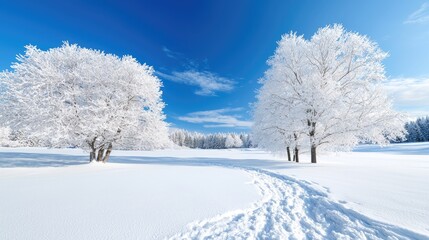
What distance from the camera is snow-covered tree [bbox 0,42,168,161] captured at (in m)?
15.0

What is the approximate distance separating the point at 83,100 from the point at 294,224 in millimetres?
18513

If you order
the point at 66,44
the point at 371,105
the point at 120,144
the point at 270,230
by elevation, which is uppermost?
the point at 66,44

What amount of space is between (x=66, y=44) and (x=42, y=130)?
7.63 metres

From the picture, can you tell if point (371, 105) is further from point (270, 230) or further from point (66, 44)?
point (66, 44)

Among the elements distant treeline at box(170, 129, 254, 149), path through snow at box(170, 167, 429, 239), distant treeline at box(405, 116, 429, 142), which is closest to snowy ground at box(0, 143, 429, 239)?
path through snow at box(170, 167, 429, 239)

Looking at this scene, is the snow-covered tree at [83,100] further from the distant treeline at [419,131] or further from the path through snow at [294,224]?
the distant treeline at [419,131]

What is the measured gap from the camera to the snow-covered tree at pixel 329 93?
14953 millimetres

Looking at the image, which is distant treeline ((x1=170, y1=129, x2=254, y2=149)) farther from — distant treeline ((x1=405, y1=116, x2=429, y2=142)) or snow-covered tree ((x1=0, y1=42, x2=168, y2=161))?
snow-covered tree ((x1=0, y1=42, x2=168, y2=161))

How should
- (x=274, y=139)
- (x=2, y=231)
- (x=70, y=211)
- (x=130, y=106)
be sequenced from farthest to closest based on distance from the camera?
1. (x=274, y=139)
2. (x=130, y=106)
3. (x=70, y=211)
4. (x=2, y=231)

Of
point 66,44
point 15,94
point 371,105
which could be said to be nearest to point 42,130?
point 15,94

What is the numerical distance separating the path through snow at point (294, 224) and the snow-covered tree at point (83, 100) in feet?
45.5

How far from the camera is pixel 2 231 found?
4.02 meters

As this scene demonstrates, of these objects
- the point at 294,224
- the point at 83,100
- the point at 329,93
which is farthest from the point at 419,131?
the point at 83,100

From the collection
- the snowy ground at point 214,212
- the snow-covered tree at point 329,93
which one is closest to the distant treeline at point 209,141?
the snow-covered tree at point 329,93
